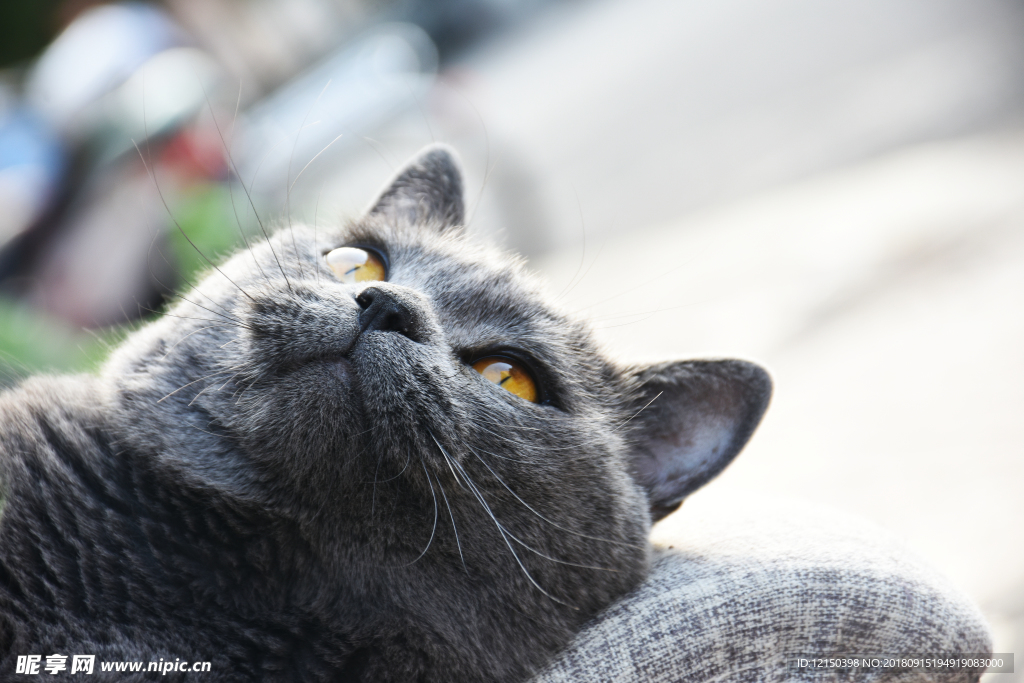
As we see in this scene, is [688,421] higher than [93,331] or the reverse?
the reverse

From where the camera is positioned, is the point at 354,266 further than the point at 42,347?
No

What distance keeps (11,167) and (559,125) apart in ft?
17.9

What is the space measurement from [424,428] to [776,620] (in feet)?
2.36

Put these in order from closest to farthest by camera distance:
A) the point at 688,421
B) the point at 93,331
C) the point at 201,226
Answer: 1. the point at 688,421
2. the point at 93,331
3. the point at 201,226

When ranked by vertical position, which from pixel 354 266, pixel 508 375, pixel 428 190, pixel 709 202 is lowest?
pixel 508 375

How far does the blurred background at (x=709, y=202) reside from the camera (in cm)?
275

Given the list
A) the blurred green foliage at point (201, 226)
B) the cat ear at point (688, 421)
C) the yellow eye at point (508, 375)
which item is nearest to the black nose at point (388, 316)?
the yellow eye at point (508, 375)

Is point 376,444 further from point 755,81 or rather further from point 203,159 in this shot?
point 755,81

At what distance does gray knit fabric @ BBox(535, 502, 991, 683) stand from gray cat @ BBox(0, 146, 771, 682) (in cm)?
10

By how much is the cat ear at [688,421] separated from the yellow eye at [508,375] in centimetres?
30

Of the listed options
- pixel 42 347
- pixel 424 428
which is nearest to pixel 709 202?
pixel 42 347

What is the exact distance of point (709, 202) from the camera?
5730mm

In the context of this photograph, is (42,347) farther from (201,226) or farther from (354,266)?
(354,266)

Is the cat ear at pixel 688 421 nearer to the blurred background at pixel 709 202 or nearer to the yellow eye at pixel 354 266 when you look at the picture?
the blurred background at pixel 709 202
